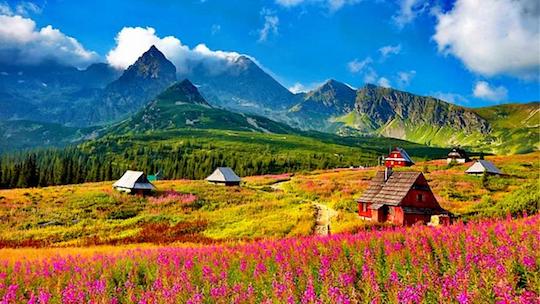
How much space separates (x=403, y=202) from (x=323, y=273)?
26.7m

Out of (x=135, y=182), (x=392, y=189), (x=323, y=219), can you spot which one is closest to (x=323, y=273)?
(x=392, y=189)

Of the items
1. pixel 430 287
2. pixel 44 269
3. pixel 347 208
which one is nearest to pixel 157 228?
pixel 347 208

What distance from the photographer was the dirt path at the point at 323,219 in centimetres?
3246

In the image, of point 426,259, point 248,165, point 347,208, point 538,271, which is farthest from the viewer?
point 248,165

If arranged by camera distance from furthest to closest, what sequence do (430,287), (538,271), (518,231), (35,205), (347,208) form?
1. (35,205)
2. (347,208)
3. (518,231)
4. (538,271)
5. (430,287)

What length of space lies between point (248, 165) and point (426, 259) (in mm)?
183154

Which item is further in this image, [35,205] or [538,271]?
[35,205]

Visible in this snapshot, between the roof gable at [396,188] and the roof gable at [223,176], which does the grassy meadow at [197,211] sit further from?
the roof gable at [223,176]

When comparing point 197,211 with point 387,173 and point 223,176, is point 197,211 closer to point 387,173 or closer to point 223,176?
point 387,173

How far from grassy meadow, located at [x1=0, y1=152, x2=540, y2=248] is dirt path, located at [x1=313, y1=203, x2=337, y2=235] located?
0.59 metres

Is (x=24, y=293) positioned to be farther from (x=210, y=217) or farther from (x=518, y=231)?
(x=210, y=217)

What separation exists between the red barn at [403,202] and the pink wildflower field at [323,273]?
20964mm

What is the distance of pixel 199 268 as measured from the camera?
13.0m

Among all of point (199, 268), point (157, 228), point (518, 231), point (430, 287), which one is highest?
point (518, 231)
